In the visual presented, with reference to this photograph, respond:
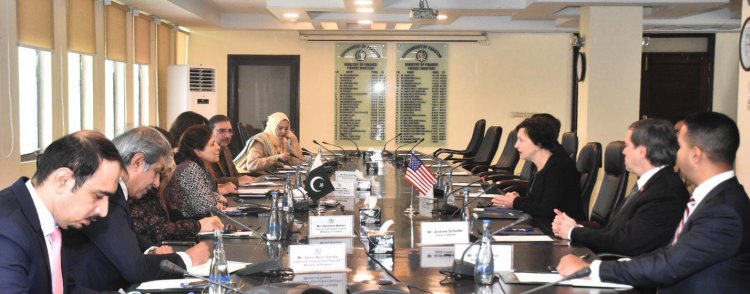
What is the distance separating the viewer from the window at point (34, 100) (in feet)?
24.0

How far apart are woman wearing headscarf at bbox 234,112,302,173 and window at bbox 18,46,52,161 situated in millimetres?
1732

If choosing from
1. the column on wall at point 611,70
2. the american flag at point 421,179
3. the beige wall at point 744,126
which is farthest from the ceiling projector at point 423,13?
the american flag at point 421,179

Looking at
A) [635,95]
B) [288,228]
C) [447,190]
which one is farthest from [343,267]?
[635,95]

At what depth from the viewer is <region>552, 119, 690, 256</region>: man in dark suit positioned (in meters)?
3.29

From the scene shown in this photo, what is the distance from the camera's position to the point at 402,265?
9.89 ft

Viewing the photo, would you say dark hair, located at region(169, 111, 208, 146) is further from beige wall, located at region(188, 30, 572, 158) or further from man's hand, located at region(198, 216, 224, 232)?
beige wall, located at region(188, 30, 572, 158)

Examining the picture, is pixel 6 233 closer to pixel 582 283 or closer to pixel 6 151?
pixel 582 283

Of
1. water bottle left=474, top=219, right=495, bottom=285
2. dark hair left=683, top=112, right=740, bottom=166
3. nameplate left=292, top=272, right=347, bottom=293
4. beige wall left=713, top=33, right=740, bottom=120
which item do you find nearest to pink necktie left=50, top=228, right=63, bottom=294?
nameplate left=292, top=272, right=347, bottom=293

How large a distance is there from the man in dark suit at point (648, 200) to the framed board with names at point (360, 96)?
9.42 metres

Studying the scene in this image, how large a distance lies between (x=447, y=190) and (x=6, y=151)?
386 centimetres

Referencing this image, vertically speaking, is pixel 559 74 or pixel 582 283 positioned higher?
pixel 559 74

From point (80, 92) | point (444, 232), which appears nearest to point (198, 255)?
point (444, 232)

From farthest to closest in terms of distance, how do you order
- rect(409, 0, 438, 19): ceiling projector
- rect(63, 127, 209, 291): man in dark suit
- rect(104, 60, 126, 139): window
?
1. rect(104, 60, 126, 139): window
2. rect(409, 0, 438, 19): ceiling projector
3. rect(63, 127, 209, 291): man in dark suit

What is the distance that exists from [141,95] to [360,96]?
3441 millimetres
